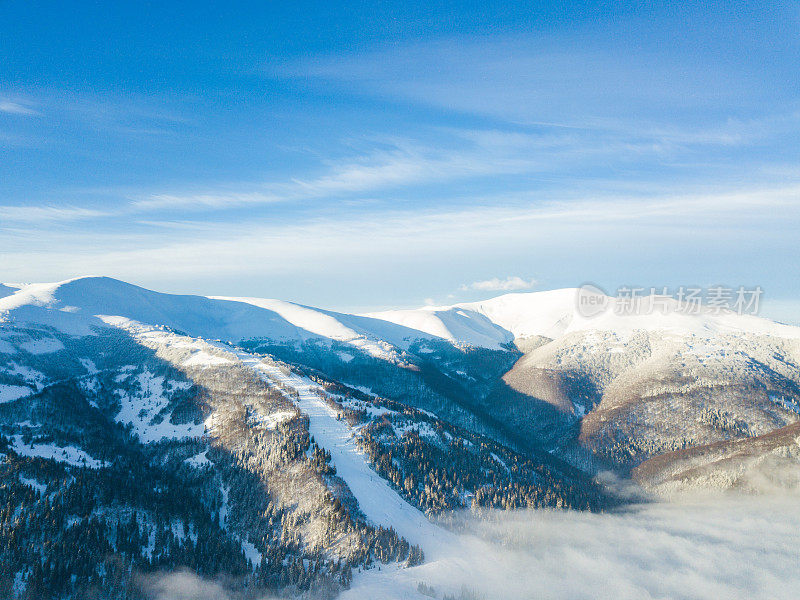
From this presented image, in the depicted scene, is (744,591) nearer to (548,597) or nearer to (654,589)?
(654,589)

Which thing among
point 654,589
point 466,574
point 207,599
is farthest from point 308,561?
point 654,589

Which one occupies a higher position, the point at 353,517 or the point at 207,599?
the point at 353,517

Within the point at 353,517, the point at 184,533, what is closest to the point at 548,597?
the point at 353,517

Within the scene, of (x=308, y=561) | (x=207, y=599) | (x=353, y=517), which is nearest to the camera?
(x=207, y=599)

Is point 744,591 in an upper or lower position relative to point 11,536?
lower

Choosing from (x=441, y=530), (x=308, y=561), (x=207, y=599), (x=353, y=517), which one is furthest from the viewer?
(x=441, y=530)

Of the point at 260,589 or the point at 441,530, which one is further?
the point at 441,530

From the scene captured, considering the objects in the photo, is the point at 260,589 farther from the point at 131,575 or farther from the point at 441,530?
the point at 441,530

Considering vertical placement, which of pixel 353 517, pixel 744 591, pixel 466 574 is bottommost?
pixel 744 591

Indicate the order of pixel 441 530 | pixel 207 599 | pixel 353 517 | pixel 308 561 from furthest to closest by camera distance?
pixel 441 530
pixel 353 517
pixel 308 561
pixel 207 599
